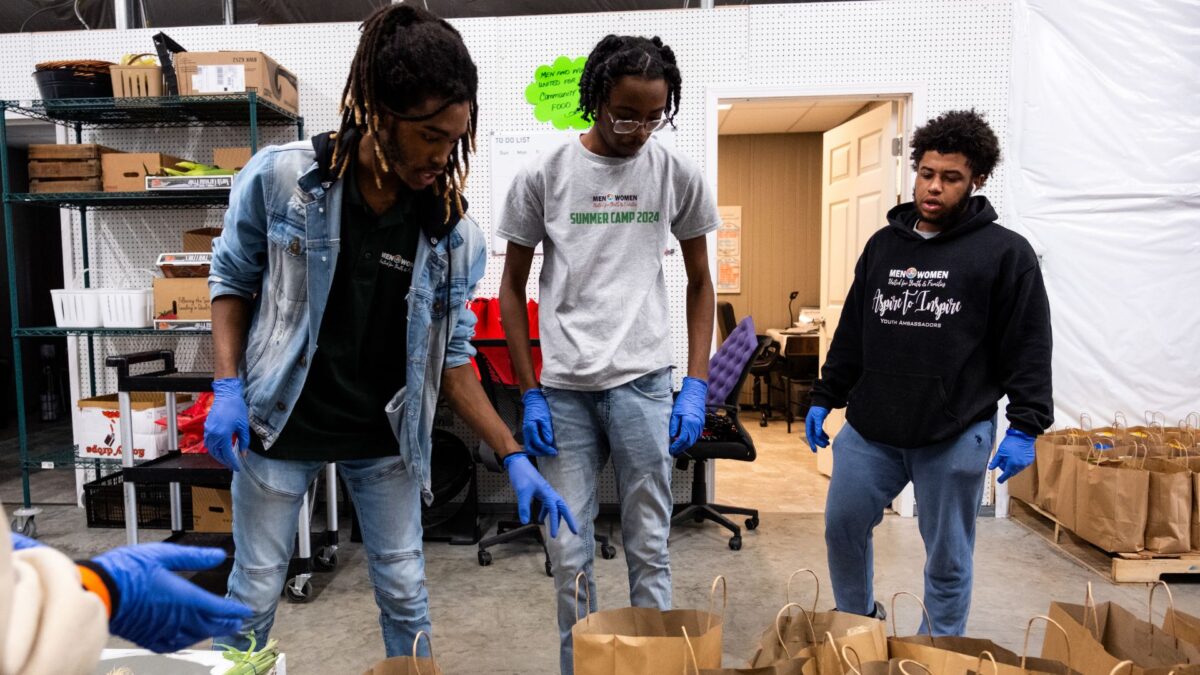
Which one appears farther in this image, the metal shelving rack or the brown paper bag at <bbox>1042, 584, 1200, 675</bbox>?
the metal shelving rack

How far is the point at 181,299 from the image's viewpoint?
3207mm

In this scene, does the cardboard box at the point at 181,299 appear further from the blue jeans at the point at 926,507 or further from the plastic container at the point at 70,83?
the blue jeans at the point at 926,507

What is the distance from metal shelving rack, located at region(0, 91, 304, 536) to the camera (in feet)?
10.4

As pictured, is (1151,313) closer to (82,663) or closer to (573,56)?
(573,56)

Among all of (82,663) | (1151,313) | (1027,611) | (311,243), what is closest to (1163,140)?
(1151,313)

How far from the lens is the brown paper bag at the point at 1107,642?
4.09 feet

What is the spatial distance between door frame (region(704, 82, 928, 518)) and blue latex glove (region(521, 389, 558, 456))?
204 centimetres

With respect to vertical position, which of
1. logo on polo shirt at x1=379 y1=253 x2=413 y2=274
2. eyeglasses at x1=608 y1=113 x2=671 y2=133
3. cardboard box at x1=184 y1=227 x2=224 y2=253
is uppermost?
eyeglasses at x1=608 y1=113 x2=671 y2=133

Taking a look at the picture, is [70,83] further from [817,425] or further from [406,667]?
[817,425]

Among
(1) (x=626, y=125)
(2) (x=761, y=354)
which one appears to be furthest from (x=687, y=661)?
(2) (x=761, y=354)

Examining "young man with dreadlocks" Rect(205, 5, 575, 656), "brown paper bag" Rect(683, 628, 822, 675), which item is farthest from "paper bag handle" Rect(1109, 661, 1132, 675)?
"young man with dreadlocks" Rect(205, 5, 575, 656)

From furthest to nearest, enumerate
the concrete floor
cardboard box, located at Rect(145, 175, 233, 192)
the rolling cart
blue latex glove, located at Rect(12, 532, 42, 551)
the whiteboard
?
the whiteboard < cardboard box, located at Rect(145, 175, 233, 192) < the rolling cart < the concrete floor < blue latex glove, located at Rect(12, 532, 42, 551)

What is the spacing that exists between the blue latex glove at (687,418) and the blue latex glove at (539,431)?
29cm

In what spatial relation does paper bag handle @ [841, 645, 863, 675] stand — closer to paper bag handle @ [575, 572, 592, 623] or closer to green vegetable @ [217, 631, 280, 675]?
paper bag handle @ [575, 572, 592, 623]
